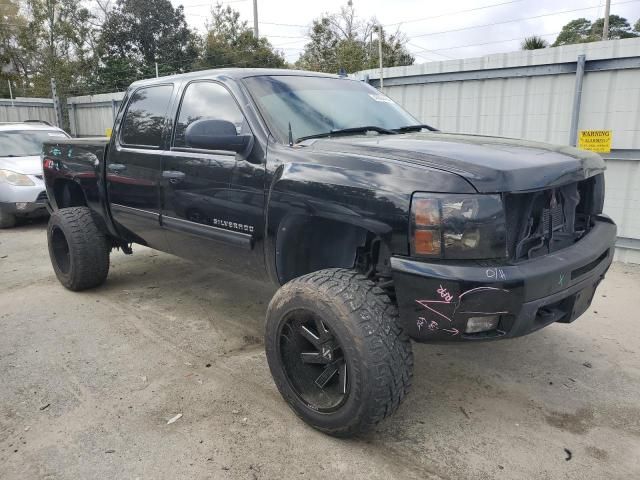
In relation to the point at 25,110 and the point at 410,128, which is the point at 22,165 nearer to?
the point at 410,128

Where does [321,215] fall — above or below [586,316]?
above

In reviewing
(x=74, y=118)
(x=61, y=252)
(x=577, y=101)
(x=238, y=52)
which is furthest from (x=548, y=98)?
(x=238, y=52)

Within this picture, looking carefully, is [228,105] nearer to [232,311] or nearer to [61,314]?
[232,311]

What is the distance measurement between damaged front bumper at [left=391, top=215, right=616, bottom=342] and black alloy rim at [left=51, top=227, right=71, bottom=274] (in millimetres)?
3837

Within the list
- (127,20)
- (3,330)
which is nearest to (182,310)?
(3,330)

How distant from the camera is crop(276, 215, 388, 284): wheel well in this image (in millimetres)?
2865

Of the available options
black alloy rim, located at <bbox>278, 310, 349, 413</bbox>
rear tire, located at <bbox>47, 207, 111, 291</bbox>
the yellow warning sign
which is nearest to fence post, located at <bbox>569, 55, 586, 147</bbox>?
the yellow warning sign

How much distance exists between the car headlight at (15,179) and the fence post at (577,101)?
7758mm

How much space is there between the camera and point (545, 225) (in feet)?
8.58

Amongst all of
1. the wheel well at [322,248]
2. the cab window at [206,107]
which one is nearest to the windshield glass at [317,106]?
the cab window at [206,107]

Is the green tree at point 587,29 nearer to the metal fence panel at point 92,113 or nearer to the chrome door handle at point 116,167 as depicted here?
the metal fence panel at point 92,113

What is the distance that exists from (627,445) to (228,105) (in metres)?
2.99

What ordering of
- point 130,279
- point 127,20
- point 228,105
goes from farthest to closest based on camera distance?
1. point 127,20
2. point 130,279
3. point 228,105

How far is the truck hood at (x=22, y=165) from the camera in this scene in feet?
26.8
